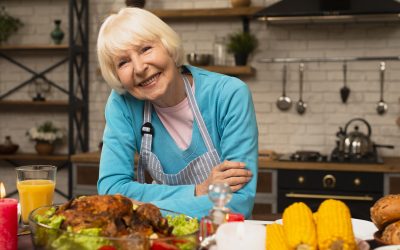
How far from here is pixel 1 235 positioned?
1.14 m

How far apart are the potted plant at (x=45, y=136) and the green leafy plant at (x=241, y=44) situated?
5.30 feet

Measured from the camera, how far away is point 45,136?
4574 mm

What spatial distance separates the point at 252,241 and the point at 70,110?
362 cm

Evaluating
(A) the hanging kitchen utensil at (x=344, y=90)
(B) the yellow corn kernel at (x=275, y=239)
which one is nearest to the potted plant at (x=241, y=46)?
(A) the hanging kitchen utensil at (x=344, y=90)

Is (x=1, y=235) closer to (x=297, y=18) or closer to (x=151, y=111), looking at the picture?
(x=151, y=111)

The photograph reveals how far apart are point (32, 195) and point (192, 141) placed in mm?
634

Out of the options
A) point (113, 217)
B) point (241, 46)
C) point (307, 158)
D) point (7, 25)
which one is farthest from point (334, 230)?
point (7, 25)

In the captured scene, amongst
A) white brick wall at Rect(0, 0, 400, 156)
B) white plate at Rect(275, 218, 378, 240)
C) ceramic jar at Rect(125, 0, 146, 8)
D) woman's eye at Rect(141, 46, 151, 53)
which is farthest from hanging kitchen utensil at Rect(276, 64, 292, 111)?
white plate at Rect(275, 218, 378, 240)

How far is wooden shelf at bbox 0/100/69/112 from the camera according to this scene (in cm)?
456

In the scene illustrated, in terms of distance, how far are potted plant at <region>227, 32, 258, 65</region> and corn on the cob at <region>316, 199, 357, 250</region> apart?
325 cm

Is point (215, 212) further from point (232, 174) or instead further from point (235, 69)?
point (235, 69)

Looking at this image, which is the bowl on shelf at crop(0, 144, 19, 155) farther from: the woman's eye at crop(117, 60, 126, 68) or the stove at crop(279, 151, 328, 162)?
the woman's eye at crop(117, 60, 126, 68)

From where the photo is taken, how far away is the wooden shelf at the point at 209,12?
415 centimetres

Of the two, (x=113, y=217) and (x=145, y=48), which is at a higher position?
(x=145, y=48)
